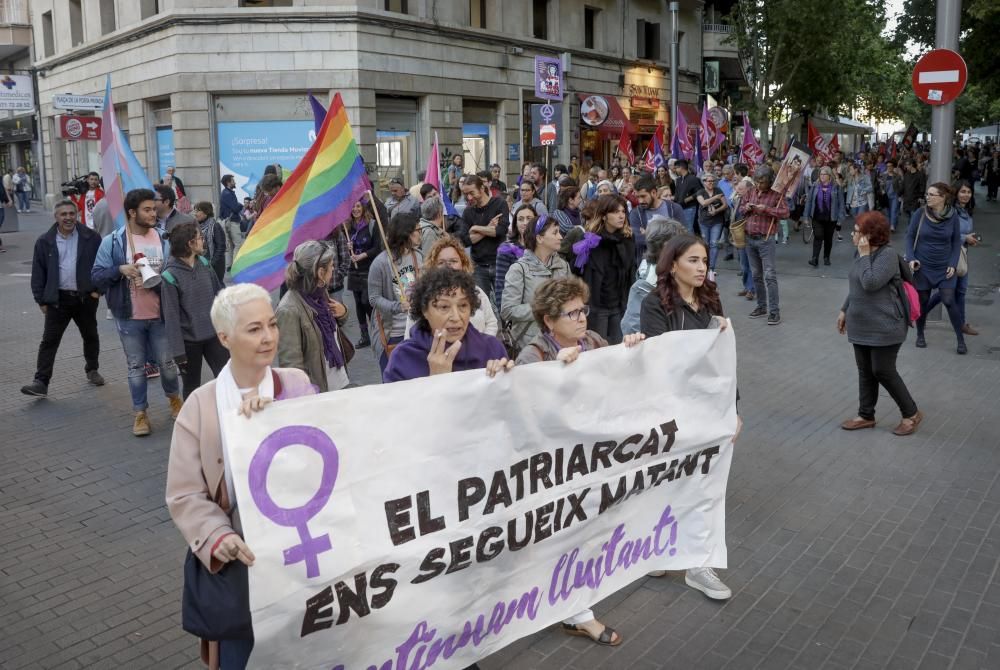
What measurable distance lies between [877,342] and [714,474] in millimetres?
3234

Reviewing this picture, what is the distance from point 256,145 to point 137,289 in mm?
16659

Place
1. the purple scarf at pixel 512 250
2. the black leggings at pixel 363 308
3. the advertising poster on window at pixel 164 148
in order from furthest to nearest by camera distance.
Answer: the advertising poster on window at pixel 164 148
the black leggings at pixel 363 308
the purple scarf at pixel 512 250

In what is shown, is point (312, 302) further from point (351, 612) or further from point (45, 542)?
point (351, 612)

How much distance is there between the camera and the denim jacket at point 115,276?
7531 mm

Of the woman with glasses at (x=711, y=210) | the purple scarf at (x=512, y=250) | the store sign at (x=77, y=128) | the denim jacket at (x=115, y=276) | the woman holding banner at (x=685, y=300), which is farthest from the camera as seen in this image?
the store sign at (x=77, y=128)

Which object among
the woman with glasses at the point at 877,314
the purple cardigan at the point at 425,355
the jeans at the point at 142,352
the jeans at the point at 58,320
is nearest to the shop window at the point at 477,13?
the jeans at the point at 58,320

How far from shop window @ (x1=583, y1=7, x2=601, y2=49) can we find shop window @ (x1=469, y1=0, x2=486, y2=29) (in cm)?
596

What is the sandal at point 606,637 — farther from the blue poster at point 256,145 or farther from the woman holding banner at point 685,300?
the blue poster at point 256,145

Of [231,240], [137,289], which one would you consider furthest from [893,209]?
[137,289]

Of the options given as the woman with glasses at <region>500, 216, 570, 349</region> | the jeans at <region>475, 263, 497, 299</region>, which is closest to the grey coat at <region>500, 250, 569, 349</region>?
the woman with glasses at <region>500, 216, 570, 349</region>

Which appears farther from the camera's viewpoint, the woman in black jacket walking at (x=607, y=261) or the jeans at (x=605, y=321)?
the jeans at (x=605, y=321)

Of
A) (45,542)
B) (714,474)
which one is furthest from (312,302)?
(714,474)

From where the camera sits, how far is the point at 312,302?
5551 mm

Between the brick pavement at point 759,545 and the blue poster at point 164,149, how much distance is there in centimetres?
1668
